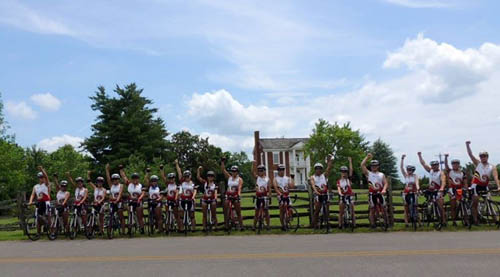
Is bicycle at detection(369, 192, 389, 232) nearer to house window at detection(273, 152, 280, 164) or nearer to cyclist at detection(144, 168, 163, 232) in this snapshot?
cyclist at detection(144, 168, 163, 232)

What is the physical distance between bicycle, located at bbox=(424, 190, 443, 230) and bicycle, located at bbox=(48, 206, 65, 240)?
11664 millimetres

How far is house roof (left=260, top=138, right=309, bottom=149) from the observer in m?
78.2

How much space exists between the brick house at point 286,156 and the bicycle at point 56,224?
195 feet

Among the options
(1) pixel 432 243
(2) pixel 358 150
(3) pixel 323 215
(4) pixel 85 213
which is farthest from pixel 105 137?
(1) pixel 432 243

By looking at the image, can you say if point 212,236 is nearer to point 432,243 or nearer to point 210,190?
point 210,190

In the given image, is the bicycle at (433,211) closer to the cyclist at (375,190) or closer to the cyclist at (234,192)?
the cyclist at (375,190)

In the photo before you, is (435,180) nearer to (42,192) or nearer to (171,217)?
(171,217)

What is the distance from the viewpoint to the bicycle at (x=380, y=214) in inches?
567

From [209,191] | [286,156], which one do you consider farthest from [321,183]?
[286,156]

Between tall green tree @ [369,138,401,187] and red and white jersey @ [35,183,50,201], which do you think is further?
tall green tree @ [369,138,401,187]

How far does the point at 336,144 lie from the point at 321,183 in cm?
4415

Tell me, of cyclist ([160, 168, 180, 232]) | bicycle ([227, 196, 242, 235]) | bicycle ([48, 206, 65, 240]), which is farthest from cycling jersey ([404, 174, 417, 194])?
bicycle ([48, 206, 65, 240])

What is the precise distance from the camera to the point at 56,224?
16.0 m

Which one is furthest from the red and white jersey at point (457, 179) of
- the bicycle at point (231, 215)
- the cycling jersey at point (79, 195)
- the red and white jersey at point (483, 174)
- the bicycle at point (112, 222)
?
the cycling jersey at point (79, 195)
